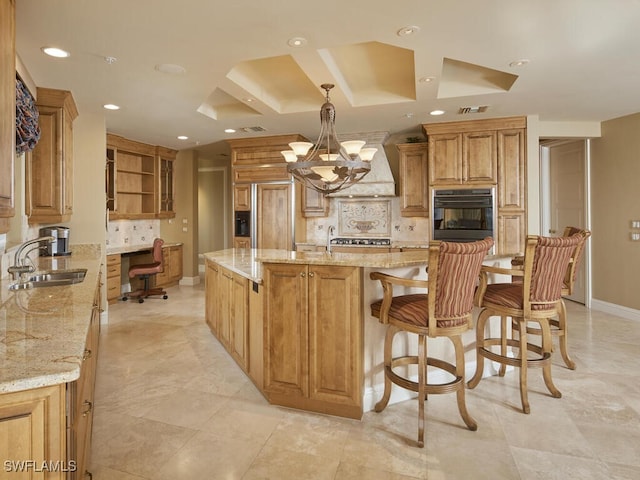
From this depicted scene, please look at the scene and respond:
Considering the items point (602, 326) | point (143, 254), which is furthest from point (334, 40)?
point (143, 254)

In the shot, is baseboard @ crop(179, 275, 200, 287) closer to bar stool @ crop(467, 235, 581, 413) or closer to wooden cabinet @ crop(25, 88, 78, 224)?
wooden cabinet @ crop(25, 88, 78, 224)

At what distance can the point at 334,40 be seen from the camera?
294 centimetres

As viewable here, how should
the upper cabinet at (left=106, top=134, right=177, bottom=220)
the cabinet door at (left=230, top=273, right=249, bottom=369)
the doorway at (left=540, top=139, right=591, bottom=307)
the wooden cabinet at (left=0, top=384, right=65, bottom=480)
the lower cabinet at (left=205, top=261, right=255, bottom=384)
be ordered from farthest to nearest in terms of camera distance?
the upper cabinet at (left=106, top=134, right=177, bottom=220)
the doorway at (left=540, top=139, right=591, bottom=307)
the cabinet door at (left=230, top=273, right=249, bottom=369)
the lower cabinet at (left=205, top=261, right=255, bottom=384)
the wooden cabinet at (left=0, top=384, right=65, bottom=480)

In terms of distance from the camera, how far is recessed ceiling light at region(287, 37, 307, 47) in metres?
2.92

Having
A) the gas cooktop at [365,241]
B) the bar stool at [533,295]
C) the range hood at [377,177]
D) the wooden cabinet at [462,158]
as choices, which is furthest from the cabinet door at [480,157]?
the bar stool at [533,295]

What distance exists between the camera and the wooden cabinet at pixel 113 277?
5.87m

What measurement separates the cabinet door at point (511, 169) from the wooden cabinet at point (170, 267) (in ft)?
18.3

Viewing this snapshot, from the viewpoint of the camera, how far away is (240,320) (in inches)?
130

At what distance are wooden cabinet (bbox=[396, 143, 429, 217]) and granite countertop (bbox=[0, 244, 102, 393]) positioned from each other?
442 centimetres

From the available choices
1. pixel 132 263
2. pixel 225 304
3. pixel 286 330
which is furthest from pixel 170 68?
pixel 132 263

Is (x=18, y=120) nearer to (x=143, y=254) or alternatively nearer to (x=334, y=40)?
(x=334, y=40)

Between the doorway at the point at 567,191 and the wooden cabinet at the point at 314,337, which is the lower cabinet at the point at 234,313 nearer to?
Result: the wooden cabinet at the point at 314,337

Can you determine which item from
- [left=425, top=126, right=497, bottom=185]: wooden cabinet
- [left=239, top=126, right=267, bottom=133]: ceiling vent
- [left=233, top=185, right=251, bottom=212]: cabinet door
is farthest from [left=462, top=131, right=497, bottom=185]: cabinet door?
[left=233, top=185, right=251, bottom=212]: cabinet door

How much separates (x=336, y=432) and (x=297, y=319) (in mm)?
727
